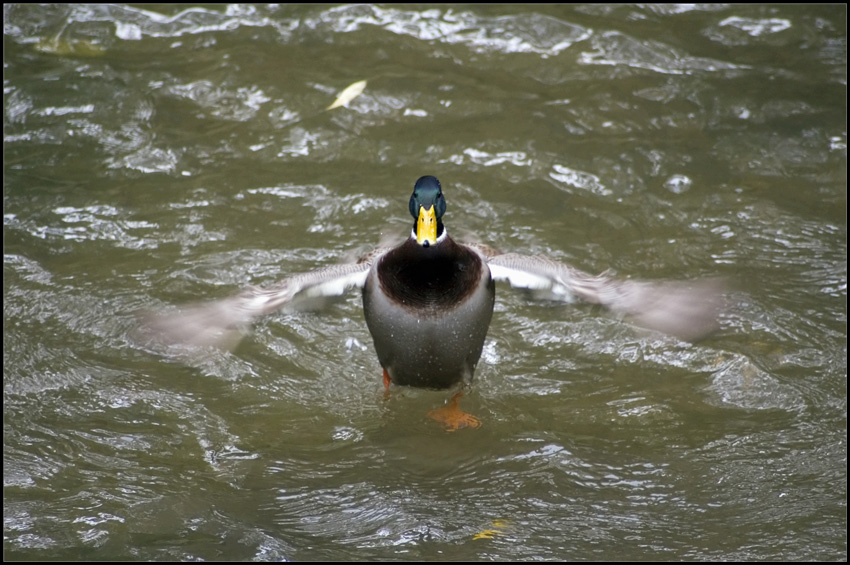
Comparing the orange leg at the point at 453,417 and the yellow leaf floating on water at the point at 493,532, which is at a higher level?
the yellow leaf floating on water at the point at 493,532

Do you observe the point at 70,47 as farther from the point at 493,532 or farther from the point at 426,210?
the point at 493,532

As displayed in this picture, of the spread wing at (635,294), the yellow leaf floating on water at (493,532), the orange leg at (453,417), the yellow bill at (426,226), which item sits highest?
the yellow bill at (426,226)

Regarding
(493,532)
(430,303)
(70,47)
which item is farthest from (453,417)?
(70,47)

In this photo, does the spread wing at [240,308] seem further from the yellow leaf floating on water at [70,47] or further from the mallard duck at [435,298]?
the yellow leaf floating on water at [70,47]

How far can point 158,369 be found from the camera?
5.29 metres

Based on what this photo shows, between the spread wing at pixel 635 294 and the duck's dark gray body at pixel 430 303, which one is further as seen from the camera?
the spread wing at pixel 635 294

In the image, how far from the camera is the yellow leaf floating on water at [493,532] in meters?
4.16

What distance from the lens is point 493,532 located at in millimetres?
4195

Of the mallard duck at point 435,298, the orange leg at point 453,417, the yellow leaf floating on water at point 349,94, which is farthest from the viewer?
the yellow leaf floating on water at point 349,94

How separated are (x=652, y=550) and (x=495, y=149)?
359cm

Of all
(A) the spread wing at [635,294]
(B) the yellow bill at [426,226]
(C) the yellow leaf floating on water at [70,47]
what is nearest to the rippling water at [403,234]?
(C) the yellow leaf floating on water at [70,47]

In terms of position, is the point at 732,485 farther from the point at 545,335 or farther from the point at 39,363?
the point at 39,363

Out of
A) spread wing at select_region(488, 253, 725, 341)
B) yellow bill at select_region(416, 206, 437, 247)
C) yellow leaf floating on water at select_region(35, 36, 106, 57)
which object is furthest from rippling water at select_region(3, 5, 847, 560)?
yellow bill at select_region(416, 206, 437, 247)

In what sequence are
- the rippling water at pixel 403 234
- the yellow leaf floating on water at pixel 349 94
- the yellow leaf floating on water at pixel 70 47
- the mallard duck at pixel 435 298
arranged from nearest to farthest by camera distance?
the rippling water at pixel 403 234 → the mallard duck at pixel 435 298 → the yellow leaf floating on water at pixel 349 94 → the yellow leaf floating on water at pixel 70 47
